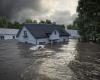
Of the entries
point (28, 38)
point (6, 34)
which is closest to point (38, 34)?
point (28, 38)

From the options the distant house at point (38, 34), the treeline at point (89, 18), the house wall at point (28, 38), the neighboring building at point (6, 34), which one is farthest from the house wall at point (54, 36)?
the neighboring building at point (6, 34)

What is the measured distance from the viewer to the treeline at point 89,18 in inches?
1316

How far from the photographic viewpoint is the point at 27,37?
Result: 130 feet

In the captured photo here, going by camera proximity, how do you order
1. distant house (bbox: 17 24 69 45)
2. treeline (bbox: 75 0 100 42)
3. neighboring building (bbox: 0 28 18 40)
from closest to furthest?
treeline (bbox: 75 0 100 42) → distant house (bbox: 17 24 69 45) → neighboring building (bbox: 0 28 18 40)

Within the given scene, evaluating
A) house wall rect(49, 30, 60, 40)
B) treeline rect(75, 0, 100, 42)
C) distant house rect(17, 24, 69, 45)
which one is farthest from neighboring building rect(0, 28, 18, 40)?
treeline rect(75, 0, 100, 42)

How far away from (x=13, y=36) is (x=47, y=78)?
181 feet

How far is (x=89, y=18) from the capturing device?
35750 millimetres

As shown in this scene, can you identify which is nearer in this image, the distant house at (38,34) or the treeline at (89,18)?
the treeline at (89,18)

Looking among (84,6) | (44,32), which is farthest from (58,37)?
(84,6)

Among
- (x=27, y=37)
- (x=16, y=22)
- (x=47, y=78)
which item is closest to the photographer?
(x=47, y=78)

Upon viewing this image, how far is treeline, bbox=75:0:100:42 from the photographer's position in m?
33.4

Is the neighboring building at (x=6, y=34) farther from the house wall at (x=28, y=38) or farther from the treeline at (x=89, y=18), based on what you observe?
the treeline at (x=89, y=18)

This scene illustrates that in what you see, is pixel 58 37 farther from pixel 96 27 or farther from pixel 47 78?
pixel 47 78

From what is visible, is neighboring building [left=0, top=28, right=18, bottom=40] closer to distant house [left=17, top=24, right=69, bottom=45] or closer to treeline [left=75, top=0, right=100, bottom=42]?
distant house [left=17, top=24, right=69, bottom=45]
